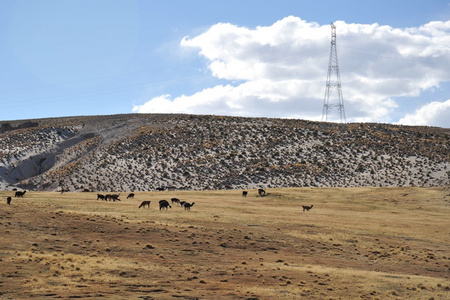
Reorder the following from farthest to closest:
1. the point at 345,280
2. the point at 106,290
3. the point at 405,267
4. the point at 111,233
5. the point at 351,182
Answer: the point at 351,182
the point at 111,233
the point at 405,267
the point at 345,280
the point at 106,290

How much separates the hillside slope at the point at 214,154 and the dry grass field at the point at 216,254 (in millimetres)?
45801

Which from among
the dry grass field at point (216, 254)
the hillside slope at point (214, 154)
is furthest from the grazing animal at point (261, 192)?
the hillside slope at point (214, 154)

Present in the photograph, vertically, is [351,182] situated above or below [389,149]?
below

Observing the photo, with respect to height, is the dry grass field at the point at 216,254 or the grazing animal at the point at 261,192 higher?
the grazing animal at the point at 261,192

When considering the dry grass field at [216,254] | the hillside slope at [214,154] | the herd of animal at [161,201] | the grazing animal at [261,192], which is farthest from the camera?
the hillside slope at [214,154]

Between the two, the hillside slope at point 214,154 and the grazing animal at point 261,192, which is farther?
the hillside slope at point 214,154

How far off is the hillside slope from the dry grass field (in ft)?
150

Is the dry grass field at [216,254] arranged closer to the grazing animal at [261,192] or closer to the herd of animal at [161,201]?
the herd of animal at [161,201]

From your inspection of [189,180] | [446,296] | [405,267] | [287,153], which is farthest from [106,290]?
[287,153]

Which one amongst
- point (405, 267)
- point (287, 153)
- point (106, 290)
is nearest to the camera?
point (106, 290)

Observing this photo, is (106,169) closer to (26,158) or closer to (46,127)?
(26,158)

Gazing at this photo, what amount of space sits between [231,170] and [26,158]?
47.7 meters

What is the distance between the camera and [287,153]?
4653 inches

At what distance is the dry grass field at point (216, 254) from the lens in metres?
23.8
